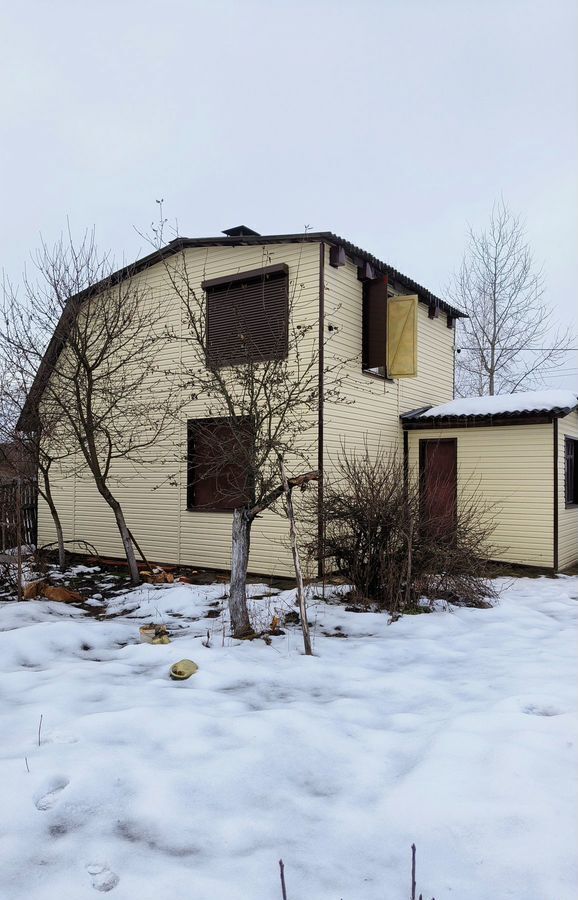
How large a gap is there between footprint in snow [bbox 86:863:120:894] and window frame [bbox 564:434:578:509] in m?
10.5

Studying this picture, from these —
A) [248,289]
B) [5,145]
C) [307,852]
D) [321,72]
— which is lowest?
[307,852]

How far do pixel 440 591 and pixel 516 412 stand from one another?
4521mm

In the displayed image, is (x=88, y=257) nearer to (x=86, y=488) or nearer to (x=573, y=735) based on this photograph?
(x=86, y=488)

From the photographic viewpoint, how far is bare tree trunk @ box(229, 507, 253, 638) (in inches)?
235

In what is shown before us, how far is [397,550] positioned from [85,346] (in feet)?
18.4

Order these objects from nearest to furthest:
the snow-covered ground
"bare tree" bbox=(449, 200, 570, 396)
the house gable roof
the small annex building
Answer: the snow-covered ground < the house gable roof < the small annex building < "bare tree" bbox=(449, 200, 570, 396)

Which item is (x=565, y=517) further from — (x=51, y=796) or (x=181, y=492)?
(x=51, y=796)

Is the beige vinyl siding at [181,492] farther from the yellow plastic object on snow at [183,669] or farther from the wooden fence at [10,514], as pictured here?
the yellow plastic object on snow at [183,669]

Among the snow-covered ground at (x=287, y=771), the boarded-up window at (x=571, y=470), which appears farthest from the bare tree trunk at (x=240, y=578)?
the boarded-up window at (x=571, y=470)

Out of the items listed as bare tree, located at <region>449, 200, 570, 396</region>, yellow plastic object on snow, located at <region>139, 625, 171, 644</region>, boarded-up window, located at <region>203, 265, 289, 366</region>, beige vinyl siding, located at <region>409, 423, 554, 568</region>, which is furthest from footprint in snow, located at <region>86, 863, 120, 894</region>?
bare tree, located at <region>449, 200, 570, 396</region>

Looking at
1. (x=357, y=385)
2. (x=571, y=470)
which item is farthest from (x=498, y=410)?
(x=357, y=385)

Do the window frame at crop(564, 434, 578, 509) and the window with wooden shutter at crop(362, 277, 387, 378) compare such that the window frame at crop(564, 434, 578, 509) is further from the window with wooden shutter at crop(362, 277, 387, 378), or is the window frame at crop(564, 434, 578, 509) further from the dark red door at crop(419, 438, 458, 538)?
the window with wooden shutter at crop(362, 277, 387, 378)

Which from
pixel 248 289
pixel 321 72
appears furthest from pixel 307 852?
pixel 321 72

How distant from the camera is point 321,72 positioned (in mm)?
17281
